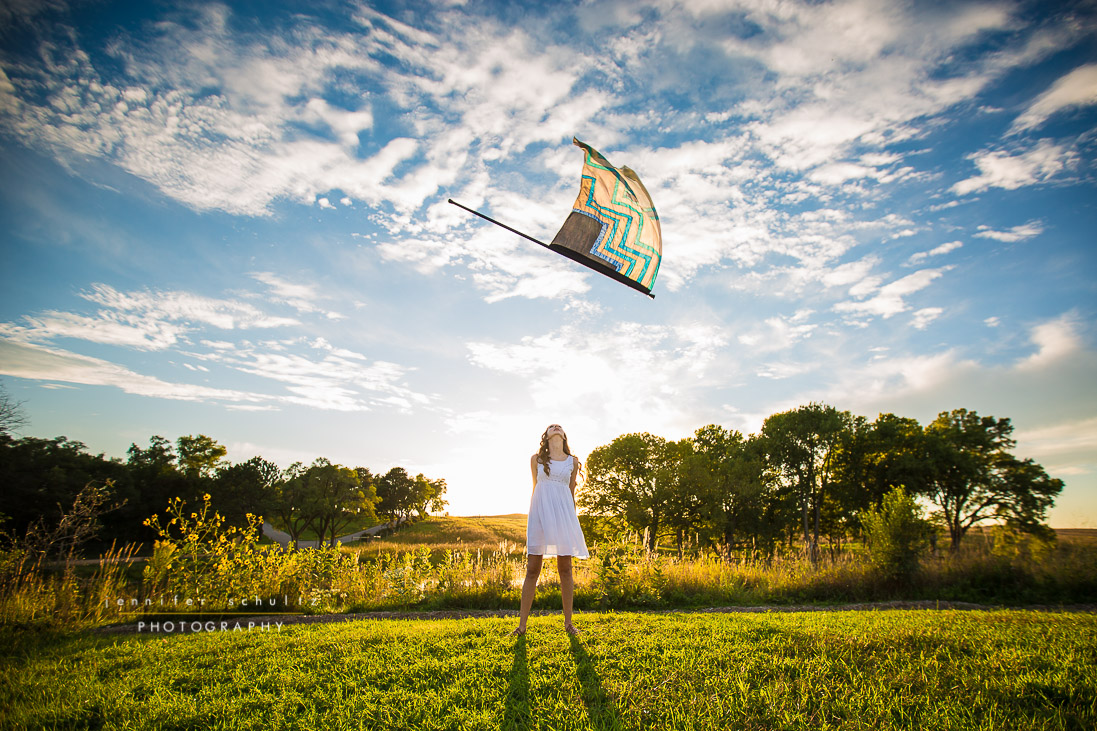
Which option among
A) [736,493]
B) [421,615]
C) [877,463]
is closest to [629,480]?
[736,493]

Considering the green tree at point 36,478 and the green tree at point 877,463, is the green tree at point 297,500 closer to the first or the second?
the green tree at point 36,478

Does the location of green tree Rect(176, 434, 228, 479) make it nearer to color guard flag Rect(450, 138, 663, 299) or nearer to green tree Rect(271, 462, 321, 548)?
green tree Rect(271, 462, 321, 548)

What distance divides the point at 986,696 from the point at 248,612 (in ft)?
32.0

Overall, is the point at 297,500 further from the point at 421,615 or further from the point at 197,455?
the point at 421,615

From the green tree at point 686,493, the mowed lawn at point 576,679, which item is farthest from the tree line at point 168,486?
the mowed lawn at point 576,679

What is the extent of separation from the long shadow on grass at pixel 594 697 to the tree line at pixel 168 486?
→ 31.4 metres

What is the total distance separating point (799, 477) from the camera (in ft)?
109

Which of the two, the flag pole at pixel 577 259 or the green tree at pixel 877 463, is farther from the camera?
the green tree at pixel 877 463

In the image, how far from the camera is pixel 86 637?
18.6 ft

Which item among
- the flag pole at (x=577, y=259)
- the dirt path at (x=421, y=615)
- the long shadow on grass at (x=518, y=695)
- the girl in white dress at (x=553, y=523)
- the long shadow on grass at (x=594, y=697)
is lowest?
the dirt path at (x=421, y=615)

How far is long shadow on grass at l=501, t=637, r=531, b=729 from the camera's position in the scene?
299 centimetres

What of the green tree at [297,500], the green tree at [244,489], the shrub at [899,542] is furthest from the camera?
the green tree at [244,489]

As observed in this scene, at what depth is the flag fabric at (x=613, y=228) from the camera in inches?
199

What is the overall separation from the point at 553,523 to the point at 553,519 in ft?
0.14
